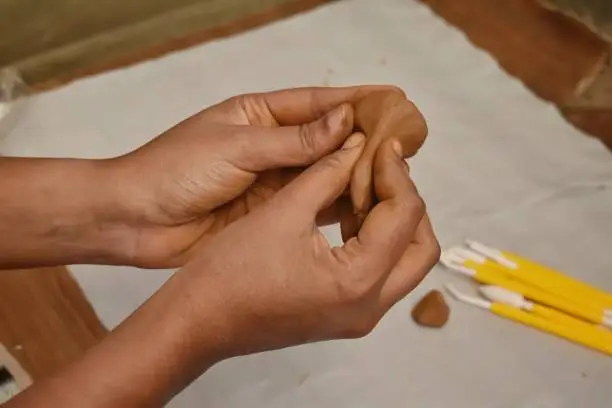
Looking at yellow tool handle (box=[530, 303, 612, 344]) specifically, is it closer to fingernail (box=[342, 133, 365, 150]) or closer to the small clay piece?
the small clay piece

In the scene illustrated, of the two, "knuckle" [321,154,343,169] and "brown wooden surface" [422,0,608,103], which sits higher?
"knuckle" [321,154,343,169]

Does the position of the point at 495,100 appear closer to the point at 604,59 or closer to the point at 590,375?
the point at 604,59

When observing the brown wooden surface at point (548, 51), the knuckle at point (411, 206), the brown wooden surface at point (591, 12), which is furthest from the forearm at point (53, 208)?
the brown wooden surface at point (591, 12)

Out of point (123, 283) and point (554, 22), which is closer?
point (123, 283)

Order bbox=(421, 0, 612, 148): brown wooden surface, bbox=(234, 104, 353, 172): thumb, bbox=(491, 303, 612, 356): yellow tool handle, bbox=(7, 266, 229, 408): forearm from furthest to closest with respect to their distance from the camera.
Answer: bbox=(421, 0, 612, 148): brown wooden surface
bbox=(491, 303, 612, 356): yellow tool handle
bbox=(234, 104, 353, 172): thumb
bbox=(7, 266, 229, 408): forearm

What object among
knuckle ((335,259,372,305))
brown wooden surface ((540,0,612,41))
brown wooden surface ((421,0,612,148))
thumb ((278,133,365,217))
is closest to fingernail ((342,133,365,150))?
thumb ((278,133,365,217))

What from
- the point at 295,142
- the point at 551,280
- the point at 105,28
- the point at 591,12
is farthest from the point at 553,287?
the point at 105,28

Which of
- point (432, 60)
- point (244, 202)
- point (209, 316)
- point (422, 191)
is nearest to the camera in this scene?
point (209, 316)

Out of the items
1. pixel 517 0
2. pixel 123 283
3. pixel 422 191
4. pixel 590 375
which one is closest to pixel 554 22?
pixel 517 0

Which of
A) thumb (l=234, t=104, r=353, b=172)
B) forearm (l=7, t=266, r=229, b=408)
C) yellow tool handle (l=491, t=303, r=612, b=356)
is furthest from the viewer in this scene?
yellow tool handle (l=491, t=303, r=612, b=356)
